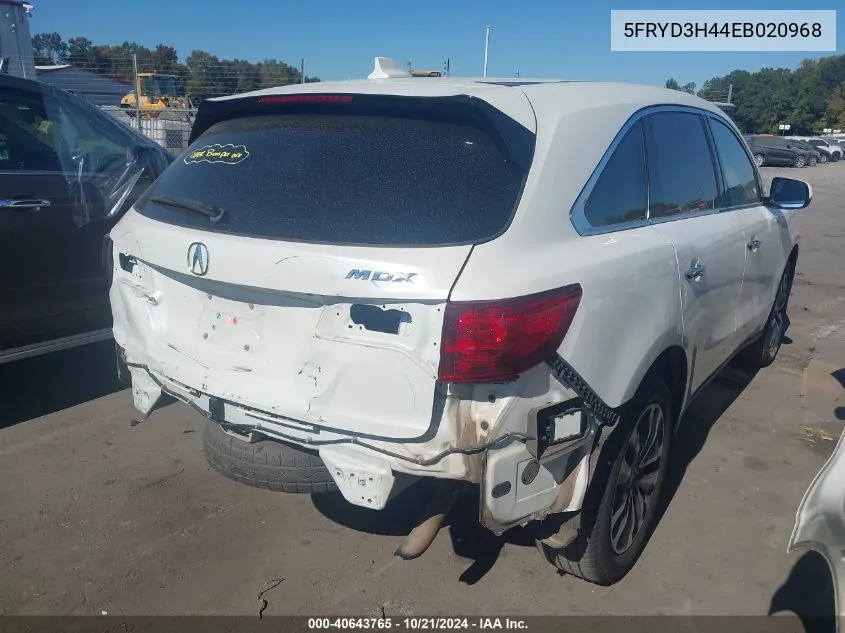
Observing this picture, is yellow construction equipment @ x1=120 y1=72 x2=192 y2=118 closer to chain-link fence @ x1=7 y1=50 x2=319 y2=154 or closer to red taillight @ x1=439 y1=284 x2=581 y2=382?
chain-link fence @ x1=7 y1=50 x2=319 y2=154

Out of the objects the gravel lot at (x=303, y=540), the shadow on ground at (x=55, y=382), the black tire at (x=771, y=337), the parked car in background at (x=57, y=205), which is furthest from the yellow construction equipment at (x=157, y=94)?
the black tire at (x=771, y=337)

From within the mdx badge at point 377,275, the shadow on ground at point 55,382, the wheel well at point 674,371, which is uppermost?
the mdx badge at point 377,275

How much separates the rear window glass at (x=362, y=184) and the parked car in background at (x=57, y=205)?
1.77m

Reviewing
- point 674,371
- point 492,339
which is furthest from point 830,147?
point 492,339

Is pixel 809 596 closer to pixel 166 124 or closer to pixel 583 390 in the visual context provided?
pixel 583 390

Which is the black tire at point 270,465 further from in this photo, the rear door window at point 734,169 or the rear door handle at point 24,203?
the rear door window at point 734,169

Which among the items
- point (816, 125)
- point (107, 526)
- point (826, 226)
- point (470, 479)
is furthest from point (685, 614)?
point (816, 125)

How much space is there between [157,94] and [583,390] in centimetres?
1318

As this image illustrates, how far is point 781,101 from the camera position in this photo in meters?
72.5

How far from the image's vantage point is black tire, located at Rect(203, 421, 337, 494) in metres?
2.52

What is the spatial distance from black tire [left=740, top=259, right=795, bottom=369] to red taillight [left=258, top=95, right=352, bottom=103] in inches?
147

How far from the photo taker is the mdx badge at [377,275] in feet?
6.68

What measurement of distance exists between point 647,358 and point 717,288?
1.02 metres

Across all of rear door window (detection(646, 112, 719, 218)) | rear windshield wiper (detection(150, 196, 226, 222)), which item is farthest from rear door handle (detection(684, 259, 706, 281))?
rear windshield wiper (detection(150, 196, 226, 222))
